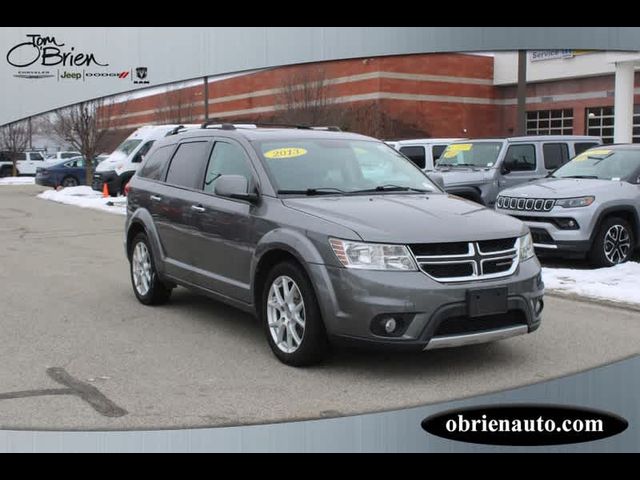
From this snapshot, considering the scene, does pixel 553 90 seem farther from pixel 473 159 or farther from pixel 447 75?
pixel 473 159

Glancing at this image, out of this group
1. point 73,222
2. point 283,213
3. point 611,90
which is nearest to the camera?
point 283,213

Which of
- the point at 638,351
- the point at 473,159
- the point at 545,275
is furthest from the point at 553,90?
the point at 638,351

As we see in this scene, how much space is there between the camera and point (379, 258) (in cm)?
537

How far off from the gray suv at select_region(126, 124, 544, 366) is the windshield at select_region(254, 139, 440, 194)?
13 mm

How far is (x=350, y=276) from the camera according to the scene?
5.36 m

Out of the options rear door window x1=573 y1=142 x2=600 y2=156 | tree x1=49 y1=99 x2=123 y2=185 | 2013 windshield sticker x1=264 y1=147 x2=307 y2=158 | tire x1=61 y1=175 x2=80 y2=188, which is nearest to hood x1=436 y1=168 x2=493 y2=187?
rear door window x1=573 y1=142 x2=600 y2=156

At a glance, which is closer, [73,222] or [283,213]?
[283,213]

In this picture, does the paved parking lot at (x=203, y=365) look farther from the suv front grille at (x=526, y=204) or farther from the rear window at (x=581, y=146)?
the rear window at (x=581, y=146)

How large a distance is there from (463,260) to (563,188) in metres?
5.85

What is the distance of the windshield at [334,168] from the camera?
643 cm

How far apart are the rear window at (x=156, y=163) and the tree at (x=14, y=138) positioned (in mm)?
44114

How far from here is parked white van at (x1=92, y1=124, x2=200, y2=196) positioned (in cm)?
2462

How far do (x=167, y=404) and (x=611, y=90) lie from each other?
48553 mm

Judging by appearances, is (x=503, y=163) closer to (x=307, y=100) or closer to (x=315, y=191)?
(x=315, y=191)
